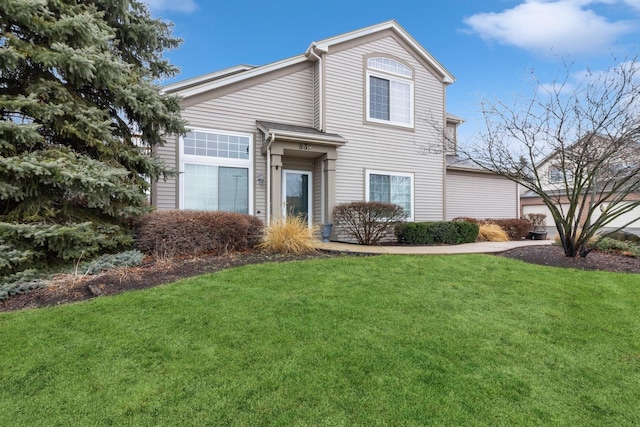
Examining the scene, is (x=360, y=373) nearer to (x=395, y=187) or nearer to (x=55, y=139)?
(x=55, y=139)

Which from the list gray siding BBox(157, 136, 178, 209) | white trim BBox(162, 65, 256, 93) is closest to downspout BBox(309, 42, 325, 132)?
white trim BBox(162, 65, 256, 93)

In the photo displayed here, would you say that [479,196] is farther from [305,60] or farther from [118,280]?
[118,280]

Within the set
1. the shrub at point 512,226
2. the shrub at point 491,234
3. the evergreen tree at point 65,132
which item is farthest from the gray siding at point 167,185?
the shrub at point 512,226

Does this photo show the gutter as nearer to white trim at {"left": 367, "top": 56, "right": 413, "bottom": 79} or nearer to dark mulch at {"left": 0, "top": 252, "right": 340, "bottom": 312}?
white trim at {"left": 367, "top": 56, "right": 413, "bottom": 79}

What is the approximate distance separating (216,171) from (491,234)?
9.70 m

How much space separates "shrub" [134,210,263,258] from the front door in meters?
3.27

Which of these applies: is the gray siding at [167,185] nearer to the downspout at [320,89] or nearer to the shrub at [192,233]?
the shrub at [192,233]

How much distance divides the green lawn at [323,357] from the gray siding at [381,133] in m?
6.73

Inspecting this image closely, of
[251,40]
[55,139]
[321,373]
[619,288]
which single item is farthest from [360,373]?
[251,40]

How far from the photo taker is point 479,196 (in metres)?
14.7

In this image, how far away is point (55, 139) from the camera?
5551 mm

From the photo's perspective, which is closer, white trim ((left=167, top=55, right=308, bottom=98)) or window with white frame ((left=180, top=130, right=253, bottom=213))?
window with white frame ((left=180, top=130, right=253, bottom=213))

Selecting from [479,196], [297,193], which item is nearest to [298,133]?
[297,193]

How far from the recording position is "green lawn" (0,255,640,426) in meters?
2.23
